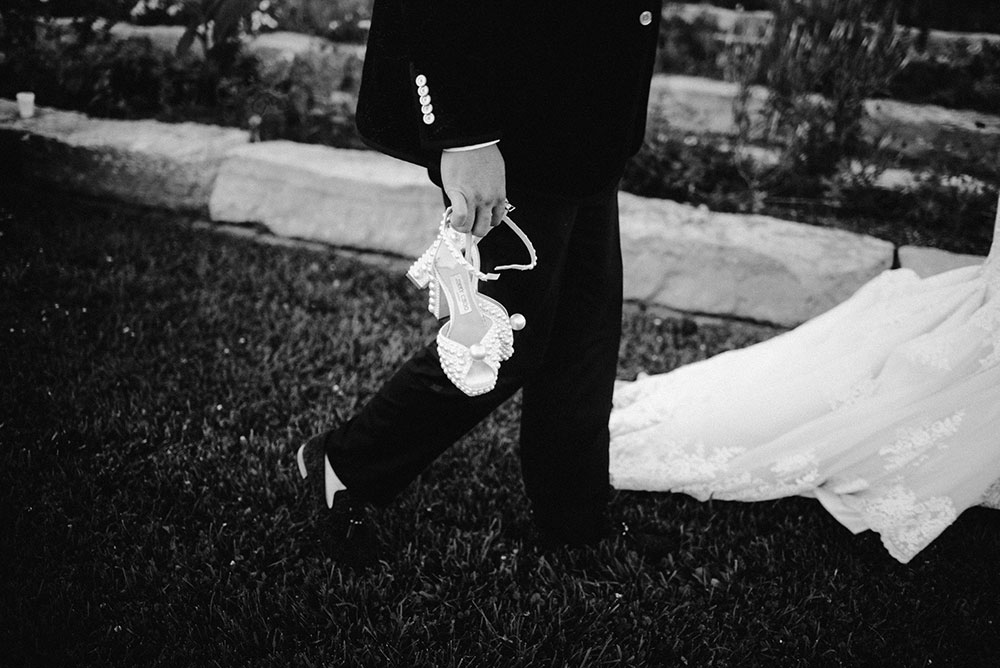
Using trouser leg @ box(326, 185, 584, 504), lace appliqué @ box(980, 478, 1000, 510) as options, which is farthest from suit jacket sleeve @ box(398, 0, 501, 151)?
lace appliqué @ box(980, 478, 1000, 510)

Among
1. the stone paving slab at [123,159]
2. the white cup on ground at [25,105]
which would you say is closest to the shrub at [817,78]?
the stone paving slab at [123,159]

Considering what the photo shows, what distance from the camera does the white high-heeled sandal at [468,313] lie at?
4.11ft

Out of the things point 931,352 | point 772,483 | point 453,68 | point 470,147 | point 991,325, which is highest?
point 453,68

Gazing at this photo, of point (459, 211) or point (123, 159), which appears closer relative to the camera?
point (459, 211)

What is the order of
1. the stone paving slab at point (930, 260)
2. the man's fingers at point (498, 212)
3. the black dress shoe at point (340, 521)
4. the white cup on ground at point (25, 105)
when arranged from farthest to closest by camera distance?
the white cup on ground at point (25, 105) < the stone paving slab at point (930, 260) < the black dress shoe at point (340, 521) < the man's fingers at point (498, 212)

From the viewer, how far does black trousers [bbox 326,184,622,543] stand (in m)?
1.33

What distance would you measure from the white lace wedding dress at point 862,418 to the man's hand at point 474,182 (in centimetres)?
110

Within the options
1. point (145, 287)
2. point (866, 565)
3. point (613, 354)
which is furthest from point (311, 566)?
point (145, 287)

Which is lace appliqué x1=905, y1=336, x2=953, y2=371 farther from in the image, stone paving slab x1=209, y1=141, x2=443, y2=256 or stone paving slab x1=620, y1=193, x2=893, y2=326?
stone paving slab x1=209, y1=141, x2=443, y2=256

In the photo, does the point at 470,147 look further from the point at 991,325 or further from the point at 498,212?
the point at 991,325

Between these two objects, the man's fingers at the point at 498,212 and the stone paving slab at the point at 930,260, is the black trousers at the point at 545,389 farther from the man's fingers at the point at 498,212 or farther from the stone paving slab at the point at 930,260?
the stone paving slab at the point at 930,260

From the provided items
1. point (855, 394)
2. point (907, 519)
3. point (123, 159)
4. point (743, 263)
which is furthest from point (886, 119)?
point (123, 159)

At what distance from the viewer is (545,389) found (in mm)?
1578

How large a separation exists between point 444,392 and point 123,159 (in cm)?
279
